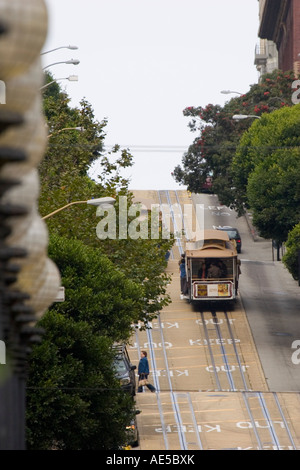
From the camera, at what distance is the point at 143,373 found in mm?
35281

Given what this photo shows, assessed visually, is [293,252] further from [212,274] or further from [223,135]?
[223,135]

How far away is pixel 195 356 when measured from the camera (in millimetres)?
40688

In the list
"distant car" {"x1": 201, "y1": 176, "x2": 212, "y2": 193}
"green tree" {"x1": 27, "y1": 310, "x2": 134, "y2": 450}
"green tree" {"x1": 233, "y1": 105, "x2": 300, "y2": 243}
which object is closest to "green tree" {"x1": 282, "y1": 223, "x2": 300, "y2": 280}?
"green tree" {"x1": 233, "y1": 105, "x2": 300, "y2": 243}

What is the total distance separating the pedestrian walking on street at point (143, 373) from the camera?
34969mm

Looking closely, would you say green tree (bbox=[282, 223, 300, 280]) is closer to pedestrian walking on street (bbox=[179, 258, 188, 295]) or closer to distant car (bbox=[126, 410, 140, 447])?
pedestrian walking on street (bbox=[179, 258, 188, 295])

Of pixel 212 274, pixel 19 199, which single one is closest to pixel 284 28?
pixel 212 274

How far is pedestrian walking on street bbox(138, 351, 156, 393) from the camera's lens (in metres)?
35.0

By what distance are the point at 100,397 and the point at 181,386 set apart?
43.0 ft

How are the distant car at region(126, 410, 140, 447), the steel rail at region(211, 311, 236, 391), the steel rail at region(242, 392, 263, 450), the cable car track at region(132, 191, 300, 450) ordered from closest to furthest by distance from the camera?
the distant car at region(126, 410, 140, 447) → the steel rail at region(242, 392, 263, 450) → the cable car track at region(132, 191, 300, 450) → the steel rail at region(211, 311, 236, 391)

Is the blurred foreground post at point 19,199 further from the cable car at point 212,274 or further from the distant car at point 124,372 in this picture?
the cable car at point 212,274

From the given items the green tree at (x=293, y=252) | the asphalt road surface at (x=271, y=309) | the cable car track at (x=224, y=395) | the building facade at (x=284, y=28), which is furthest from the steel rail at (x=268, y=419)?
the building facade at (x=284, y=28)

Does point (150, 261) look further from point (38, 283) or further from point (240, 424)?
point (38, 283)

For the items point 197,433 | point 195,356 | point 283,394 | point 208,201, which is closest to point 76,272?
point 197,433

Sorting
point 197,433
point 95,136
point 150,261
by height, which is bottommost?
point 197,433
